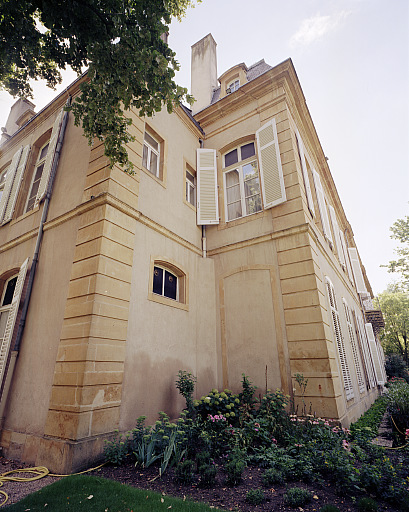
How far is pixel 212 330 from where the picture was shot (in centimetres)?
734

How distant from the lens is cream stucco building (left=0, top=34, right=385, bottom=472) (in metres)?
4.74

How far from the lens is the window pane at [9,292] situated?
266 inches

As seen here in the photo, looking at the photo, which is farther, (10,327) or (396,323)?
(396,323)

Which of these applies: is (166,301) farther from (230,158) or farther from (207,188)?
(230,158)

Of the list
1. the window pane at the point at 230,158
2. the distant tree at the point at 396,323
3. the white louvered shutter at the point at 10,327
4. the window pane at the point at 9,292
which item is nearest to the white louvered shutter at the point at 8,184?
the window pane at the point at 9,292

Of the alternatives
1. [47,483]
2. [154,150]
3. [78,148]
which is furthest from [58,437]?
[154,150]

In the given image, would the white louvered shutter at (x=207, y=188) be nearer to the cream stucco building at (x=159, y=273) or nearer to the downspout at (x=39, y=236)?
the cream stucco building at (x=159, y=273)

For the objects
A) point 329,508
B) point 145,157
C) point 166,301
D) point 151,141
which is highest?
point 151,141

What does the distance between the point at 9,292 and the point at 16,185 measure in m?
3.20

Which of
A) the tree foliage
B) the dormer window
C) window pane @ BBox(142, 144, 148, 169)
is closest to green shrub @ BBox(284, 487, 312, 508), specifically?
the tree foliage

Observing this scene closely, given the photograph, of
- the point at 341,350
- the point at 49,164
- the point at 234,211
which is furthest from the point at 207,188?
the point at 341,350

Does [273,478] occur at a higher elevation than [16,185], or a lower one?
lower

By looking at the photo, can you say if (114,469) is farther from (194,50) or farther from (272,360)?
(194,50)

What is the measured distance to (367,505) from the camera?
280 centimetres
